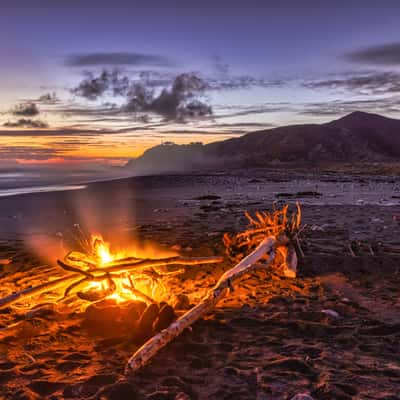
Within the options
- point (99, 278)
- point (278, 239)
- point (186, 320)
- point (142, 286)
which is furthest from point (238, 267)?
point (99, 278)

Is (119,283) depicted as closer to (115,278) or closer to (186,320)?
(115,278)

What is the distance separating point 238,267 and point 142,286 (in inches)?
57.3

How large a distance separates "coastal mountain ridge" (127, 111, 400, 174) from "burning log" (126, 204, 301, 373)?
82.8 metres

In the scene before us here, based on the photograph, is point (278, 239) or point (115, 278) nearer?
point (115, 278)

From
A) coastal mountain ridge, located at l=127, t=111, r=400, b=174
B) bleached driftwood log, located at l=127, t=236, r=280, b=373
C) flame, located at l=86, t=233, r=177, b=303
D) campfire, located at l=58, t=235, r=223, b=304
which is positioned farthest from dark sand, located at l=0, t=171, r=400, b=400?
coastal mountain ridge, located at l=127, t=111, r=400, b=174

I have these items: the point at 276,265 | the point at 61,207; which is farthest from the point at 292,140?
the point at 276,265

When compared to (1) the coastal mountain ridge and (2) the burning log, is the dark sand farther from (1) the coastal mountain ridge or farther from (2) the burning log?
(1) the coastal mountain ridge

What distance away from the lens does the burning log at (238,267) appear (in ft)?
12.9

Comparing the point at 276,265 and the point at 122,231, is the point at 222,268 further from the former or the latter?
the point at 122,231

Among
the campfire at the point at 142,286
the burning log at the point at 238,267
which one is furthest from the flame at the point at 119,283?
the burning log at the point at 238,267

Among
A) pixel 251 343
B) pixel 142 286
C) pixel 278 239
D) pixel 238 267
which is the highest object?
pixel 278 239

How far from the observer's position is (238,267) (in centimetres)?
584

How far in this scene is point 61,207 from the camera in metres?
17.6

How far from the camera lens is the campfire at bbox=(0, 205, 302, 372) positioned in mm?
4520
